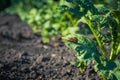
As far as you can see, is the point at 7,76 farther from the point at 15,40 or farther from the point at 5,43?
the point at 15,40

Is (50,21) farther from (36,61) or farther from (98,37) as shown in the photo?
(98,37)

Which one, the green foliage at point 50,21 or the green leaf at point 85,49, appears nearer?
the green leaf at point 85,49

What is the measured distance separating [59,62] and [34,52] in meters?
0.72

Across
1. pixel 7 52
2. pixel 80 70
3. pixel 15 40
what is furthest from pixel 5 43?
pixel 80 70

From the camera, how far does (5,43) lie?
15.0ft

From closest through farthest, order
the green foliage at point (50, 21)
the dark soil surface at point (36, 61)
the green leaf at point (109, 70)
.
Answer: the green leaf at point (109, 70) → the dark soil surface at point (36, 61) → the green foliage at point (50, 21)

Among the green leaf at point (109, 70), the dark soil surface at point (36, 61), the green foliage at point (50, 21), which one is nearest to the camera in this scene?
the green leaf at point (109, 70)

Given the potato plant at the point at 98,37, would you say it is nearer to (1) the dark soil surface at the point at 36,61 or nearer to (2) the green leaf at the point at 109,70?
(2) the green leaf at the point at 109,70

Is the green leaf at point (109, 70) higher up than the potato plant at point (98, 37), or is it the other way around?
the potato plant at point (98, 37)

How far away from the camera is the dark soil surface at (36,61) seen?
313 cm

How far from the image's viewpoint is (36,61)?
11.5ft

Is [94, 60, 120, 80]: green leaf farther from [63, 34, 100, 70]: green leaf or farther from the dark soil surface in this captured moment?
the dark soil surface

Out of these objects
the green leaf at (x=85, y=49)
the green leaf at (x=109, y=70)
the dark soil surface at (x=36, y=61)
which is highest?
the green leaf at (x=85, y=49)

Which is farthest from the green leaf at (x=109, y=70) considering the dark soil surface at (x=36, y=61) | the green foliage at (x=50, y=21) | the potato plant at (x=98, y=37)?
the green foliage at (x=50, y=21)
